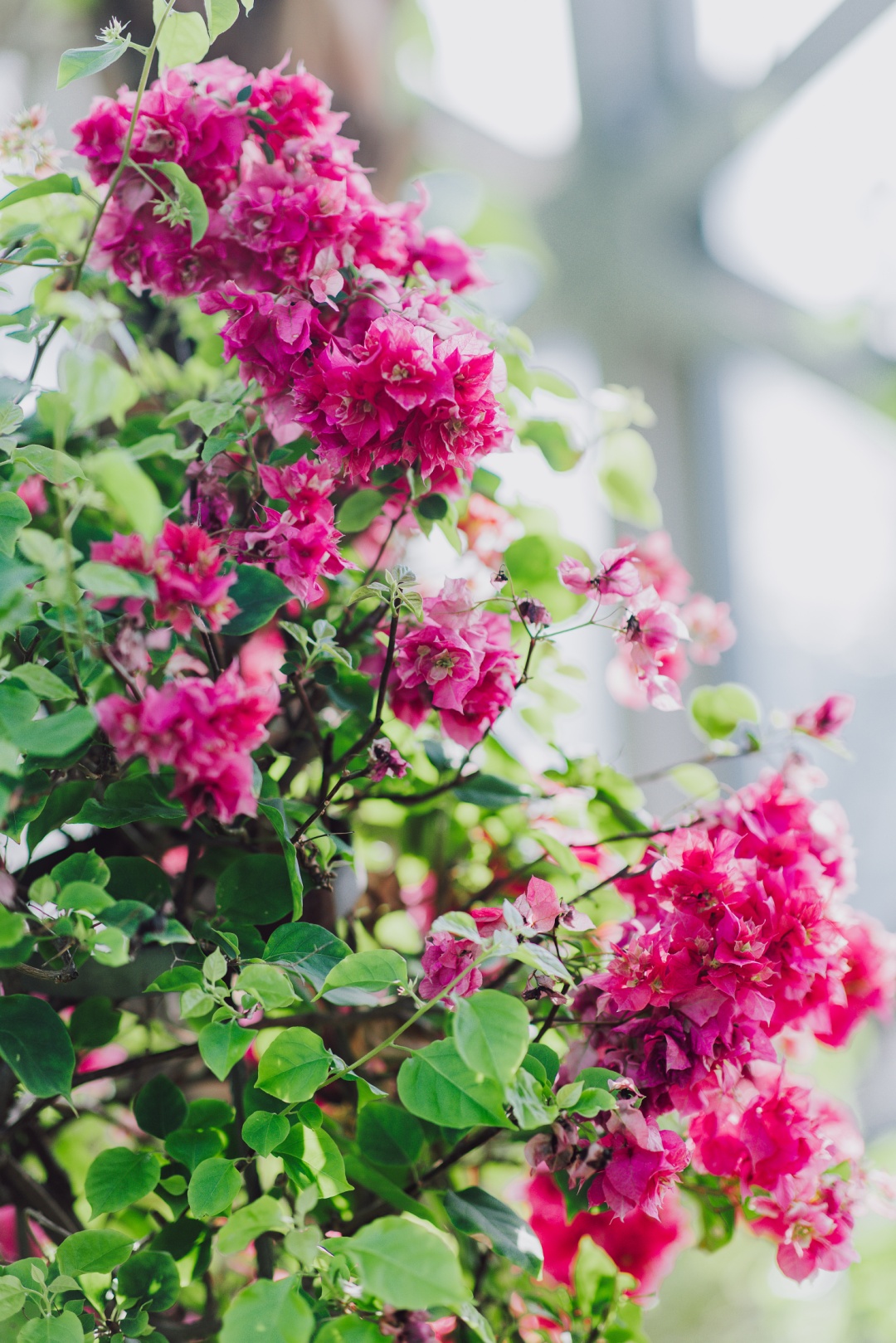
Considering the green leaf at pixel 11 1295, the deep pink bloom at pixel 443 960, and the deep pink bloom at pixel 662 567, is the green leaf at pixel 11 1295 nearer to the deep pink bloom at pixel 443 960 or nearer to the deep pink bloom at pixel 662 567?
the deep pink bloom at pixel 443 960

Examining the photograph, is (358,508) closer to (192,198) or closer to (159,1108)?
(192,198)

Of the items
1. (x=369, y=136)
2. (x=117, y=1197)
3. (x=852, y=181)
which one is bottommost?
(x=117, y=1197)

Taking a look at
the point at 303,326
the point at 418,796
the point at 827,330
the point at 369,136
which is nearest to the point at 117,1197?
the point at 418,796

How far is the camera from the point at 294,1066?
1.34ft

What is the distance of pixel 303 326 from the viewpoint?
0.46 m

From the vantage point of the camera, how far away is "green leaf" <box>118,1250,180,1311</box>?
44cm

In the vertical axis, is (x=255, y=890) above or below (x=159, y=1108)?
above

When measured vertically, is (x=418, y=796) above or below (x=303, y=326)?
below

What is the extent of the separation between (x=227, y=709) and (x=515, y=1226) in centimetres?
30

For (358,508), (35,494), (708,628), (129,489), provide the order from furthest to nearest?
(708,628) → (35,494) → (358,508) → (129,489)

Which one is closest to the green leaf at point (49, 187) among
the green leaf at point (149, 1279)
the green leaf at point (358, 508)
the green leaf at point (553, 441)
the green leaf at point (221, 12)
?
the green leaf at point (221, 12)

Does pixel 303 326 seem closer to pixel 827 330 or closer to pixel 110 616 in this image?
pixel 110 616

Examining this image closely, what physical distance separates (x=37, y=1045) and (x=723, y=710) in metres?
0.46

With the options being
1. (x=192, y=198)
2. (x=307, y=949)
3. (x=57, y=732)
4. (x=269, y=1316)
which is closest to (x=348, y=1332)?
(x=269, y=1316)
